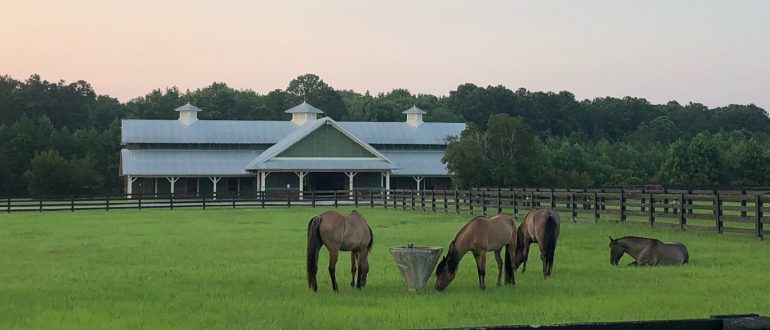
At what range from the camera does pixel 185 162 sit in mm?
64438

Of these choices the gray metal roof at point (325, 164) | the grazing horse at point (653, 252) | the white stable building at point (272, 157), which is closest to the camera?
the grazing horse at point (653, 252)

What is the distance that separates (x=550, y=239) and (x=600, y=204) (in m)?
12.7

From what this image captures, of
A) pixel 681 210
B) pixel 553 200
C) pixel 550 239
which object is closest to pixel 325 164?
pixel 553 200

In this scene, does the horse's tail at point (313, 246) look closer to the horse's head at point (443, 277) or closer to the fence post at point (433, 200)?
the horse's head at point (443, 277)

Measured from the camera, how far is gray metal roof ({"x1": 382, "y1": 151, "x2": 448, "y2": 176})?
66.1 metres

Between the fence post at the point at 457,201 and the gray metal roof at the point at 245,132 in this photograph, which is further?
the gray metal roof at the point at 245,132

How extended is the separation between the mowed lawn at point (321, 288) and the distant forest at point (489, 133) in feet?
96.7

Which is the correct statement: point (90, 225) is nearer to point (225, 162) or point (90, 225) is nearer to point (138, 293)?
point (138, 293)

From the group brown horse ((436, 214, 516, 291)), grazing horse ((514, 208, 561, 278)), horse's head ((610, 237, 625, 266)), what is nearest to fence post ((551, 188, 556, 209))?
horse's head ((610, 237, 625, 266))

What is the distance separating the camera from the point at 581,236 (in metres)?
22.9

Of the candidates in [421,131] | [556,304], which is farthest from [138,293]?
[421,131]

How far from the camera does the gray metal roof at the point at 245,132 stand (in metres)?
68.7

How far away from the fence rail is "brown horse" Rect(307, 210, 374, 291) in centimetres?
1111

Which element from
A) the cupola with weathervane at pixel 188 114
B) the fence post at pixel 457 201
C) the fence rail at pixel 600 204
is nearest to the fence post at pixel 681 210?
the fence rail at pixel 600 204
